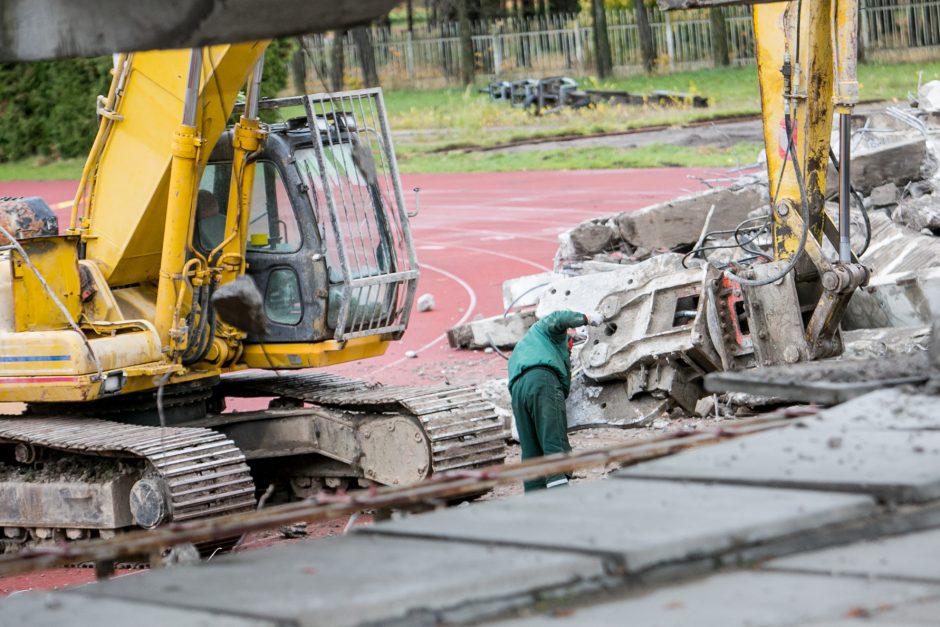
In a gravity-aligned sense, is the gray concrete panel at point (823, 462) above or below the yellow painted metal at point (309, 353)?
above

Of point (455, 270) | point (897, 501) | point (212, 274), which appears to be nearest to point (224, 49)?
point (212, 274)

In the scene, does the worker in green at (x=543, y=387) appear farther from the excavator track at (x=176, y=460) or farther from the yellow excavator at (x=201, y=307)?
the excavator track at (x=176, y=460)

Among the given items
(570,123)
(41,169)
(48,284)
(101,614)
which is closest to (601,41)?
(570,123)

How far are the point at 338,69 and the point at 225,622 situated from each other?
44.3m

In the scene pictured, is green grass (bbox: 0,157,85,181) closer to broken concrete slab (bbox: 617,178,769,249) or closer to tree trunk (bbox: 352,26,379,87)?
tree trunk (bbox: 352,26,379,87)

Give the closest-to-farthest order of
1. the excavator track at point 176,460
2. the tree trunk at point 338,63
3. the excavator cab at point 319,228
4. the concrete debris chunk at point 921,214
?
the excavator track at point 176,460 → the excavator cab at point 319,228 → the concrete debris chunk at point 921,214 → the tree trunk at point 338,63

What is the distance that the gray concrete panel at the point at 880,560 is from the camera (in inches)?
171

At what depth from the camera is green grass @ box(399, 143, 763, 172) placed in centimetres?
3134

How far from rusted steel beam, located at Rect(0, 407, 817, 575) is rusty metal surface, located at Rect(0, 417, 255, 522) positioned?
4.65 meters

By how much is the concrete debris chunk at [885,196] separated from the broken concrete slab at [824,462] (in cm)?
1101

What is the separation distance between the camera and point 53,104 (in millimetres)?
42875

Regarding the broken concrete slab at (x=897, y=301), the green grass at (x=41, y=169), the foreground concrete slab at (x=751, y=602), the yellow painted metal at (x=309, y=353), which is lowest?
the green grass at (x=41, y=169)

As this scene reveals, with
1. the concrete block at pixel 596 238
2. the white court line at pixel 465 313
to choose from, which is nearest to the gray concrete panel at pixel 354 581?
the white court line at pixel 465 313

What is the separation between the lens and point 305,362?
1095 cm
